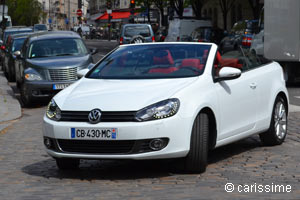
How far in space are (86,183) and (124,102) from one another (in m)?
0.82

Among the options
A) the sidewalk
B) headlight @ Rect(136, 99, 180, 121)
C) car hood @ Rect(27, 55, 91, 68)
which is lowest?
the sidewalk

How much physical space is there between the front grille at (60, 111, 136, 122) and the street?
0.58 meters

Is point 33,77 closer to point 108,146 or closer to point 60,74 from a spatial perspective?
point 60,74

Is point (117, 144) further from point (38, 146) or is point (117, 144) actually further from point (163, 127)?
point (38, 146)

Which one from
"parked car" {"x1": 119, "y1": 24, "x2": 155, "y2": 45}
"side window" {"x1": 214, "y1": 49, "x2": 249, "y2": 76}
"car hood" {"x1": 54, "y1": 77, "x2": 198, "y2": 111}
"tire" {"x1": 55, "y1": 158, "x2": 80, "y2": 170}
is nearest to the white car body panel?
A: "car hood" {"x1": 54, "y1": 77, "x2": 198, "y2": 111}

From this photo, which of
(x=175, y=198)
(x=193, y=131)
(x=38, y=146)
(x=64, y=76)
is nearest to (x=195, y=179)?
(x=193, y=131)

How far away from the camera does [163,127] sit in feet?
22.1

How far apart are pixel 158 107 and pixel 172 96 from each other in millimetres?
203

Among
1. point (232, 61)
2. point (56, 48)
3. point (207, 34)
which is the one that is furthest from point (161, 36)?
point (232, 61)

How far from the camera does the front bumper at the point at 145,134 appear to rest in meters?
6.71

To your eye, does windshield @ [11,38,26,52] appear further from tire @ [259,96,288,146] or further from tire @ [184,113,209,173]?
tire @ [184,113,209,173]

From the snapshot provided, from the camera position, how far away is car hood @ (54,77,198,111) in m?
6.84

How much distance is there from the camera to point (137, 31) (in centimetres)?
3684

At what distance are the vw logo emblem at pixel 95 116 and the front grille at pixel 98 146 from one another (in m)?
0.20
